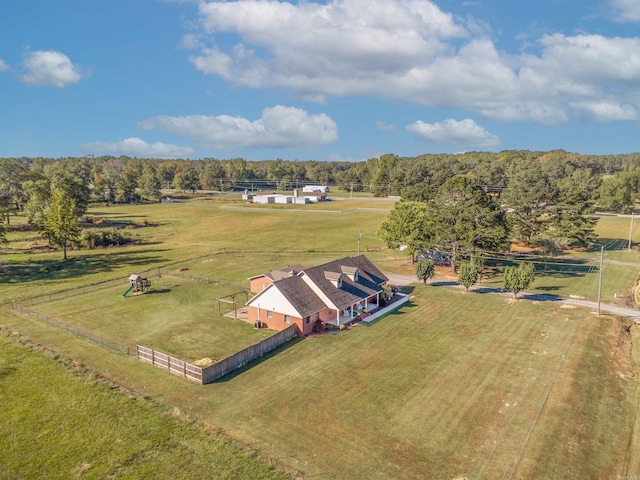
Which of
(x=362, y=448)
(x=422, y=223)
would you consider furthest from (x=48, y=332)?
(x=422, y=223)

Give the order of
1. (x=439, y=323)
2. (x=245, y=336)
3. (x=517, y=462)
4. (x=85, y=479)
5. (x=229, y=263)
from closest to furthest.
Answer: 1. (x=85, y=479)
2. (x=517, y=462)
3. (x=245, y=336)
4. (x=439, y=323)
5. (x=229, y=263)

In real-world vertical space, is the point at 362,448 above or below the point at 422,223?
below

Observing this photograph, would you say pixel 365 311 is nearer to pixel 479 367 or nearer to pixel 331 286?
pixel 331 286

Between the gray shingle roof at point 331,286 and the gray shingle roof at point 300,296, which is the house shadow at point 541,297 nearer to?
the gray shingle roof at point 331,286

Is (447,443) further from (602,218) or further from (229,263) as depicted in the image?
(602,218)

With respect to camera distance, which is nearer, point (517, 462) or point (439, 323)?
point (517, 462)

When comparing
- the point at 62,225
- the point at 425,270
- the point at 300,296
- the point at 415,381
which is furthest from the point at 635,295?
the point at 62,225

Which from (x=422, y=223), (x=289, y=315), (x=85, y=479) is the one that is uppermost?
(x=422, y=223)
